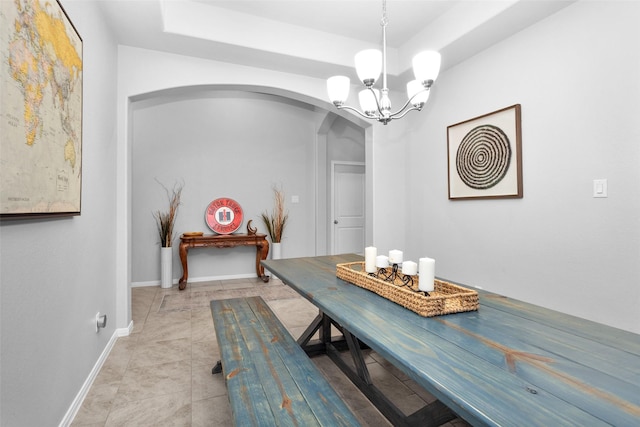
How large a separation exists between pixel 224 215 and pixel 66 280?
3.26m

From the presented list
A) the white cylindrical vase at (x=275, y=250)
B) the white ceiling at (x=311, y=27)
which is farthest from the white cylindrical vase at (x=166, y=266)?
the white ceiling at (x=311, y=27)

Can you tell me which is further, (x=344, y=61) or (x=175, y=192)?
(x=175, y=192)

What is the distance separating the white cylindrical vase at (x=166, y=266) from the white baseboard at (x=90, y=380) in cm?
162

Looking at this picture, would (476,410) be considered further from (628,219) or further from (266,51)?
(266,51)

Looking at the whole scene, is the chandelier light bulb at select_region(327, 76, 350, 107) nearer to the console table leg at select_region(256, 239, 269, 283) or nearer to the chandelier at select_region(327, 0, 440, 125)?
the chandelier at select_region(327, 0, 440, 125)

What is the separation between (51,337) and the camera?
4.66 feet

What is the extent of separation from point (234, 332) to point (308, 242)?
143 inches

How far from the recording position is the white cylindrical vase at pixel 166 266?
4367mm

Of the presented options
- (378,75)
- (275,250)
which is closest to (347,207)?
(275,250)

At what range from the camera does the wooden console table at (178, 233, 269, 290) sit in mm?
4359

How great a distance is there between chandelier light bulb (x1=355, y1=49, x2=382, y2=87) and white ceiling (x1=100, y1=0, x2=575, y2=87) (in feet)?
3.50

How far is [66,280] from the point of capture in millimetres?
1604

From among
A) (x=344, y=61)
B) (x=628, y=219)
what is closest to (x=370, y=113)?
(x=344, y=61)

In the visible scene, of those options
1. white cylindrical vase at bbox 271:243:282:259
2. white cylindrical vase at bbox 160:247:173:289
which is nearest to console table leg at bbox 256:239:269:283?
white cylindrical vase at bbox 271:243:282:259
